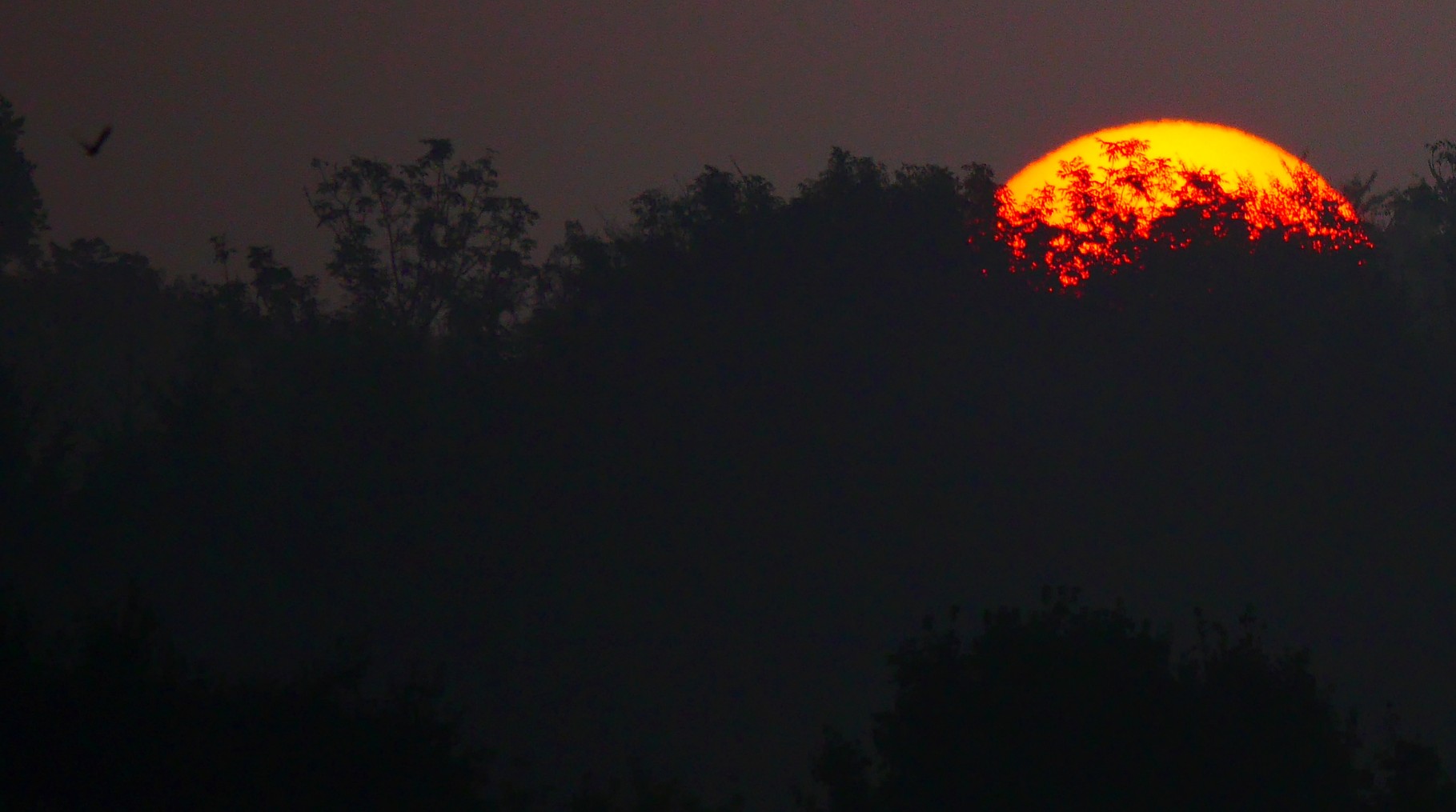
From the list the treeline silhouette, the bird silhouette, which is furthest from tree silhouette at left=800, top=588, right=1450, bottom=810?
the treeline silhouette

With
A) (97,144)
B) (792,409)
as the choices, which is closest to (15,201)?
(792,409)

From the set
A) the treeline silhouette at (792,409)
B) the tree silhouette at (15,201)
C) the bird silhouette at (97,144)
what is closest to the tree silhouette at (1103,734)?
the bird silhouette at (97,144)

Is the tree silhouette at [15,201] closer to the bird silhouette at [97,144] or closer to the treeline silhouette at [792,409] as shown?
the treeline silhouette at [792,409]

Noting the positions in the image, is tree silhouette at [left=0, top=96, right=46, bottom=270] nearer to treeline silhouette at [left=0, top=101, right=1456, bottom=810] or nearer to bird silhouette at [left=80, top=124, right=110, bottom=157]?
treeline silhouette at [left=0, top=101, right=1456, bottom=810]

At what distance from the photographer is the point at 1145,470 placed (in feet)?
124

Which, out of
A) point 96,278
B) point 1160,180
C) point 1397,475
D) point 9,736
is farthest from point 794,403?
point 96,278

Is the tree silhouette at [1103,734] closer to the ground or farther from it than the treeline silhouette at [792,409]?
closer to the ground

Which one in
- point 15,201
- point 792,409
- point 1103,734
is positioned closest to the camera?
point 1103,734

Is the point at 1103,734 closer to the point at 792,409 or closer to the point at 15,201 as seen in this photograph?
the point at 792,409

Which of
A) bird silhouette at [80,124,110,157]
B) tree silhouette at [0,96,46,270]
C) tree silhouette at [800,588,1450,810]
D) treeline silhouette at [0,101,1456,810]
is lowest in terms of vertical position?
tree silhouette at [800,588,1450,810]

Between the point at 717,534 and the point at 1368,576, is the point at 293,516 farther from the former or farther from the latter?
the point at 1368,576

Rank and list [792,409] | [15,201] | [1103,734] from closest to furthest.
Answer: [1103,734]
[792,409]
[15,201]

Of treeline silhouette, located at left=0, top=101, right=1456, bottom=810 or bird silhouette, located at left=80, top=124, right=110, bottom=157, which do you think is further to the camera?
treeline silhouette, located at left=0, top=101, right=1456, bottom=810

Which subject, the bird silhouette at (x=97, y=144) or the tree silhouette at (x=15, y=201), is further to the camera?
the tree silhouette at (x=15, y=201)
